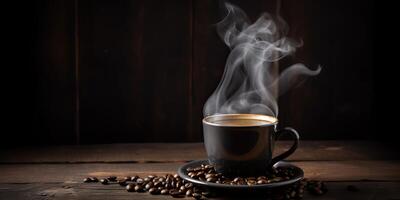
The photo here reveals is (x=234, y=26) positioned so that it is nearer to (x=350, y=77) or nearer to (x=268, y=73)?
(x=268, y=73)

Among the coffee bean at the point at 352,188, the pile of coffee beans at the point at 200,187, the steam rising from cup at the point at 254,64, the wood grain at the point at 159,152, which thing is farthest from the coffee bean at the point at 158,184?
the steam rising from cup at the point at 254,64

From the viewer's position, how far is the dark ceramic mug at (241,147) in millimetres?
1093

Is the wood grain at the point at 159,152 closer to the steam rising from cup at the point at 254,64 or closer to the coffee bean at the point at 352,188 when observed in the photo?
the steam rising from cup at the point at 254,64

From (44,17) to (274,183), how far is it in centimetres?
93

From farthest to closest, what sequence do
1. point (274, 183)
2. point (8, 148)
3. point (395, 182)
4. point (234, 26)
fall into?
point (234, 26) → point (8, 148) → point (395, 182) → point (274, 183)

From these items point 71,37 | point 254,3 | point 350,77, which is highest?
point 254,3

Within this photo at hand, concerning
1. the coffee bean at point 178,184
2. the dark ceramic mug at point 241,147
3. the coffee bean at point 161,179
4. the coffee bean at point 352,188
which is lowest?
the coffee bean at point 352,188

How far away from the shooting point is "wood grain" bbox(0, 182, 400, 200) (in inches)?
42.8

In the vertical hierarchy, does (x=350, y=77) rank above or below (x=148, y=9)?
below

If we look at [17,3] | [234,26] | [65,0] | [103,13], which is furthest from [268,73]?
[17,3]

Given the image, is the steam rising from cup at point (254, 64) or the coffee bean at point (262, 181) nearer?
the coffee bean at point (262, 181)

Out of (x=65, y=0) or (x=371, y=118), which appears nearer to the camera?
(x=65, y=0)

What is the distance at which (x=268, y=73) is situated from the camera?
168cm

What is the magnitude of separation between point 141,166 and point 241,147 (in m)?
0.34
